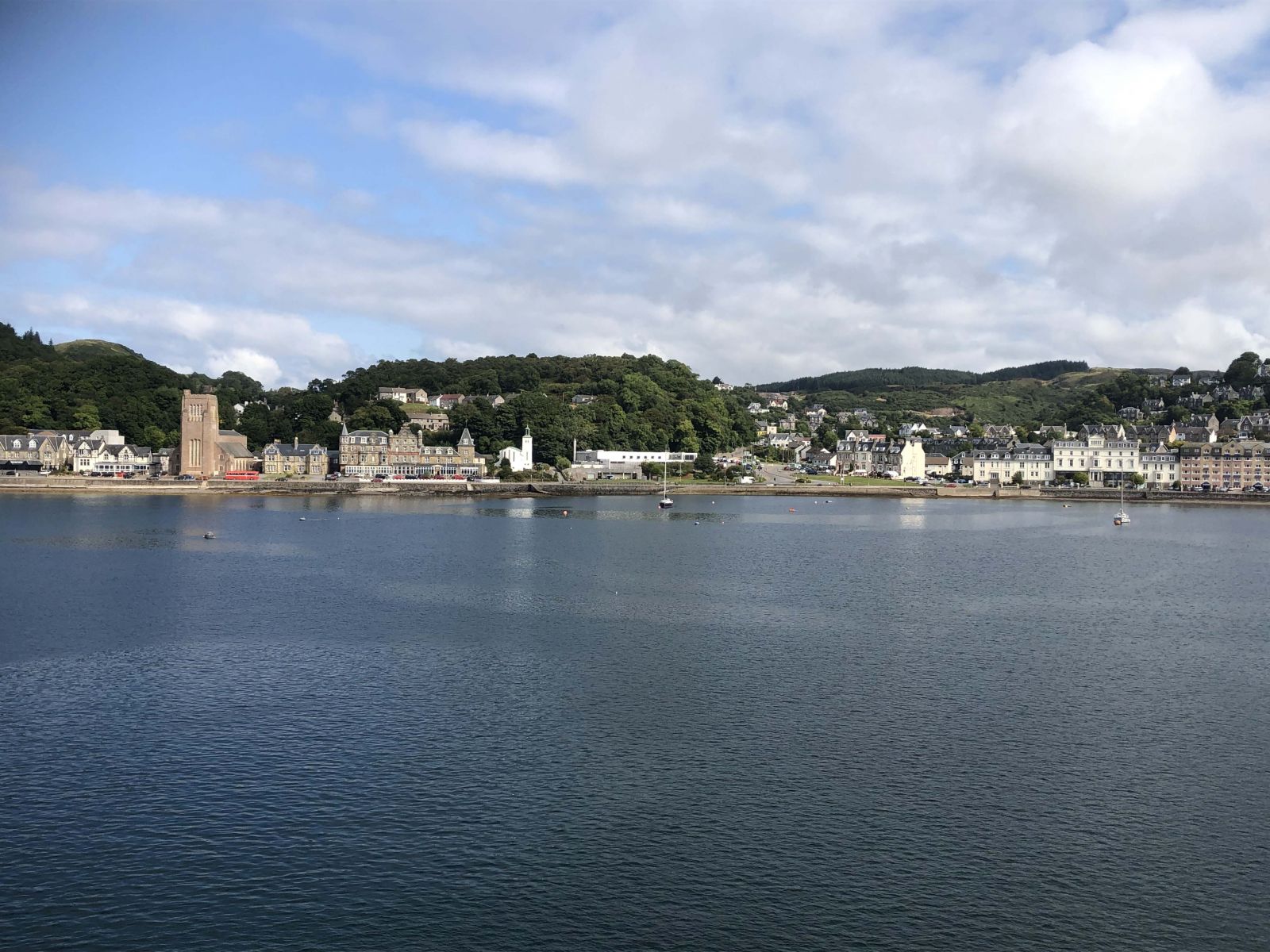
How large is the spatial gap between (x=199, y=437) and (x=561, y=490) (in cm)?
3150

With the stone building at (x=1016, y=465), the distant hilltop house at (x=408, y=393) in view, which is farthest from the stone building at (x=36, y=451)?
the stone building at (x=1016, y=465)

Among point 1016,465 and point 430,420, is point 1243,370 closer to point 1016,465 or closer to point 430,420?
point 1016,465

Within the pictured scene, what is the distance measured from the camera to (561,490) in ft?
271

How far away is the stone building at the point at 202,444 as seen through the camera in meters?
85.0

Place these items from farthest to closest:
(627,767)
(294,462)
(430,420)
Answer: (430,420)
(294,462)
(627,767)

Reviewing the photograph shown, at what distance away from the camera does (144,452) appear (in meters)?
89.3

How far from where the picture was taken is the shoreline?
78562mm

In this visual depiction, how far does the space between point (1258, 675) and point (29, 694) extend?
22.8m

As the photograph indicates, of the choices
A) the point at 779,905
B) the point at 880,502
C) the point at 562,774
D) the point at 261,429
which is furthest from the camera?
the point at 261,429

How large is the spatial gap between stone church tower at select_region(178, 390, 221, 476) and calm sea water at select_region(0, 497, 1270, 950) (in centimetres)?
5784

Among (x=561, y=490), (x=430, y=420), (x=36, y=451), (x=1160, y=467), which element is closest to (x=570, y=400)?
(x=430, y=420)

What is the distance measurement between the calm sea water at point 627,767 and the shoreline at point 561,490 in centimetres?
5038

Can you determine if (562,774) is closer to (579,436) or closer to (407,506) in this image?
(407,506)

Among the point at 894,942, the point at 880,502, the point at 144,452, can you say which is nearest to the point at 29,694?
the point at 894,942
